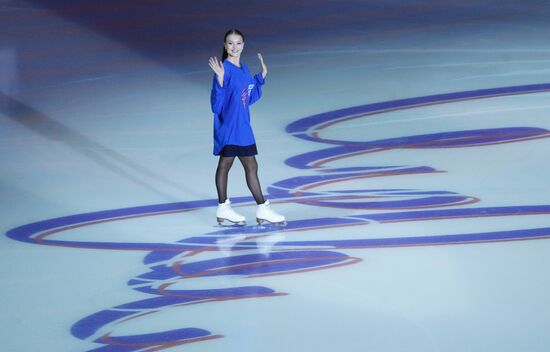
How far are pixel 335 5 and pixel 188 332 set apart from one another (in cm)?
1023

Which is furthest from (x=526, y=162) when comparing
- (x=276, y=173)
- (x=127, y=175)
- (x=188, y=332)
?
(x=188, y=332)

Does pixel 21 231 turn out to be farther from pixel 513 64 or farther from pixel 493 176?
pixel 513 64

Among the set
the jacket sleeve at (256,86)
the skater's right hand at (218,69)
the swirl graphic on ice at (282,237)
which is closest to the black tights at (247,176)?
the swirl graphic on ice at (282,237)

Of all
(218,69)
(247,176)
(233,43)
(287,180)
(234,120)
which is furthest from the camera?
(287,180)

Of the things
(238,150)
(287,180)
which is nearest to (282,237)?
(238,150)

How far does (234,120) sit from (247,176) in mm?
337

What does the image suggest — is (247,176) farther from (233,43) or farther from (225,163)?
(233,43)

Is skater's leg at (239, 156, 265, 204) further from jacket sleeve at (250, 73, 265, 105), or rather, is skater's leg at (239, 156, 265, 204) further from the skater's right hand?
the skater's right hand

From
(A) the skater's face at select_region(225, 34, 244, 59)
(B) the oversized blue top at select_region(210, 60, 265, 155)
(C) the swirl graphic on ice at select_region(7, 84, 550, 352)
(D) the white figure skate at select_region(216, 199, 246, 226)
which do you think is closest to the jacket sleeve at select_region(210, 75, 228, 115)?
(B) the oversized blue top at select_region(210, 60, 265, 155)

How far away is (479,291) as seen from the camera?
5.70 m

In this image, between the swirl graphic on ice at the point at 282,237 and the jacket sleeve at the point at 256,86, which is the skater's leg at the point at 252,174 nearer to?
the swirl graphic on ice at the point at 282,237

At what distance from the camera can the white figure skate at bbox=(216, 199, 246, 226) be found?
7.18 metres

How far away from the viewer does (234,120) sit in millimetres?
7055

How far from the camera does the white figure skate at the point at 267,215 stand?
7.12 m
